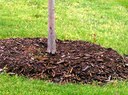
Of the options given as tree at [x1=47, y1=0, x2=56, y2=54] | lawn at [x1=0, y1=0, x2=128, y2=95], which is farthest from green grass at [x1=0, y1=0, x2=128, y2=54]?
tree at [x1=47, y1=0, x2=56, y2=54]

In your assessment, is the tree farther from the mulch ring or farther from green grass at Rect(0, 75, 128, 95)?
green grass at Rect(0, 75, 128, 95)

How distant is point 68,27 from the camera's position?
11500 millimetres

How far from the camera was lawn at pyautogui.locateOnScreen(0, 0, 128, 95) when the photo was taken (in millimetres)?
6895

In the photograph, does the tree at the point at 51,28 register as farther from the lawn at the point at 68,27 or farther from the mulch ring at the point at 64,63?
the lawn at the point at 68,27

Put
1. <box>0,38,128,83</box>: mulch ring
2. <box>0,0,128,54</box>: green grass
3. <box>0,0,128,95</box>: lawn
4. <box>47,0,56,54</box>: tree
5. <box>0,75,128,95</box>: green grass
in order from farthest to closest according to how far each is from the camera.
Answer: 1. <box>0,0,128,54</box>: green grass
2. <box>47,0,56,54</box>: tree
3. <box>0,38,128,83</box>: mulch ring
4. <box>0,0,128,95</box>: lawn
5. <box>0,75,128,95</box>: green grass

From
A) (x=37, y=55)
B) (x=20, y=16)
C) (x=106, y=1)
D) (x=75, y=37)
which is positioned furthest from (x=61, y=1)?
(x=37, y=55)

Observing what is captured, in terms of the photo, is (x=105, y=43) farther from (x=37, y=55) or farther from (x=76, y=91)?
(x=76, y=91)

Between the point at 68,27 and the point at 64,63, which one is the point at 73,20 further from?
the point at 64,63

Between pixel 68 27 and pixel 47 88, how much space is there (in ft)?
15.7

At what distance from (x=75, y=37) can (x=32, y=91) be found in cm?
399

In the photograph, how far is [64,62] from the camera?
766 centimetres

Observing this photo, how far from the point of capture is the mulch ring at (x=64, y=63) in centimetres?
743

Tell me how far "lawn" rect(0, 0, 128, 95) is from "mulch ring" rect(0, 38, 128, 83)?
0.28 metres

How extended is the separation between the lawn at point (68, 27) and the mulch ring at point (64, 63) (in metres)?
0.28
